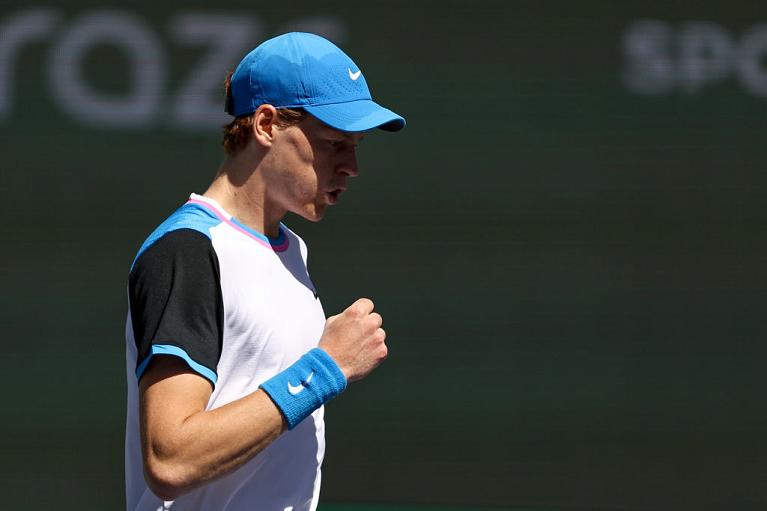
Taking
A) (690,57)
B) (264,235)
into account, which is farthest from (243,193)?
(690,57)

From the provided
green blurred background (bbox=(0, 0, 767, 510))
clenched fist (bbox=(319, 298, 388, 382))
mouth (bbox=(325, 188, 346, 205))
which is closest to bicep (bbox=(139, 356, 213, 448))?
clenched fist (bbox=(319, 298, 388, 382))

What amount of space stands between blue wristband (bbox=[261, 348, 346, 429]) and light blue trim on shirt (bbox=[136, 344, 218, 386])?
4.4 inches

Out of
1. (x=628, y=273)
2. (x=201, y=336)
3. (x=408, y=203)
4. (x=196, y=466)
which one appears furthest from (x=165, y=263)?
(x=628, y=273)

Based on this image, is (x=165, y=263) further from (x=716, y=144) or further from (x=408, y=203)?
(x=716, y=144)

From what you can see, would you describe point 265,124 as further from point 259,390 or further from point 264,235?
point 259,390

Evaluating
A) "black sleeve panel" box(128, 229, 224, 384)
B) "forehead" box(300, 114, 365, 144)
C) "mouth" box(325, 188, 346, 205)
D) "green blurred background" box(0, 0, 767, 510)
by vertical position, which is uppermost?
"forehead" box(300, 114, 365, 144)

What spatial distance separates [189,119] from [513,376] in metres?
1.59

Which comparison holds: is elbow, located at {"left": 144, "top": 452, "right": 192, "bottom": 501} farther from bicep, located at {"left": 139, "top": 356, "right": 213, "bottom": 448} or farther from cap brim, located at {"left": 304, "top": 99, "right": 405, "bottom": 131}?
cap brim, located at {"left": 304, "top": 99, "right": 405, "bottom": 131}

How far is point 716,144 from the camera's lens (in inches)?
166

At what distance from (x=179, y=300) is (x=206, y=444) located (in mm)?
236

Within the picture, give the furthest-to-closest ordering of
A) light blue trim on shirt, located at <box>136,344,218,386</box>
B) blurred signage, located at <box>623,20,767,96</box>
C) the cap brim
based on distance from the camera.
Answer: blurred signage, located at <box>623,20,767,96</box>, the cap brim, light blue trim on shirt, located at <box>136,344,218,386</box>

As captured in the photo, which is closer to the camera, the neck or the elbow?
the elbow

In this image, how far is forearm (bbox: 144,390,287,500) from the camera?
5.77 feet

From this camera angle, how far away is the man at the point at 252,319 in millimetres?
1778
